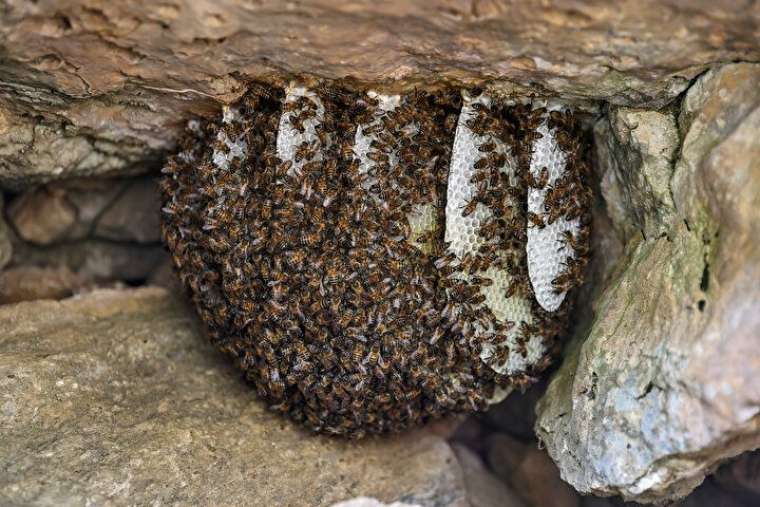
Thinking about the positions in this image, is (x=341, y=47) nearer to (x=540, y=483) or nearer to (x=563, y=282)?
(x=563, y=282)

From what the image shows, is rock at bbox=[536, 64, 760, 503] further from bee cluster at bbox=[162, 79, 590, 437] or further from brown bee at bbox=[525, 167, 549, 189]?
bee cluster at bbox=[162, 79, 590, 437]

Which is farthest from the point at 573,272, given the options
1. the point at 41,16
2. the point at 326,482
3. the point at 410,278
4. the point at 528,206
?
the point at 41,16

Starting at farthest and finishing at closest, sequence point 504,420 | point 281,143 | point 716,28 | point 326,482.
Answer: point 504,420 < point 326,482 < point 281,143 < point 716,28

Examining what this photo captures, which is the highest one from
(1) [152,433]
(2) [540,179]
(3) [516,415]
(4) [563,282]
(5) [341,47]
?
(5) [341,47]

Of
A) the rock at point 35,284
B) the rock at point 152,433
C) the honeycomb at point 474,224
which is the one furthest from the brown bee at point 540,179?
the rock at point 35,284

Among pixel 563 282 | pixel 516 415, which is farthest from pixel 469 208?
pixel 516 415

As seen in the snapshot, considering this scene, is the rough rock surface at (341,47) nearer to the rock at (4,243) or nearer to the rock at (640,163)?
the rock at (640,163)

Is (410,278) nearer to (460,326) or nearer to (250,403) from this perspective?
(460,326)

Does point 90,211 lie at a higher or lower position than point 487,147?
lower
